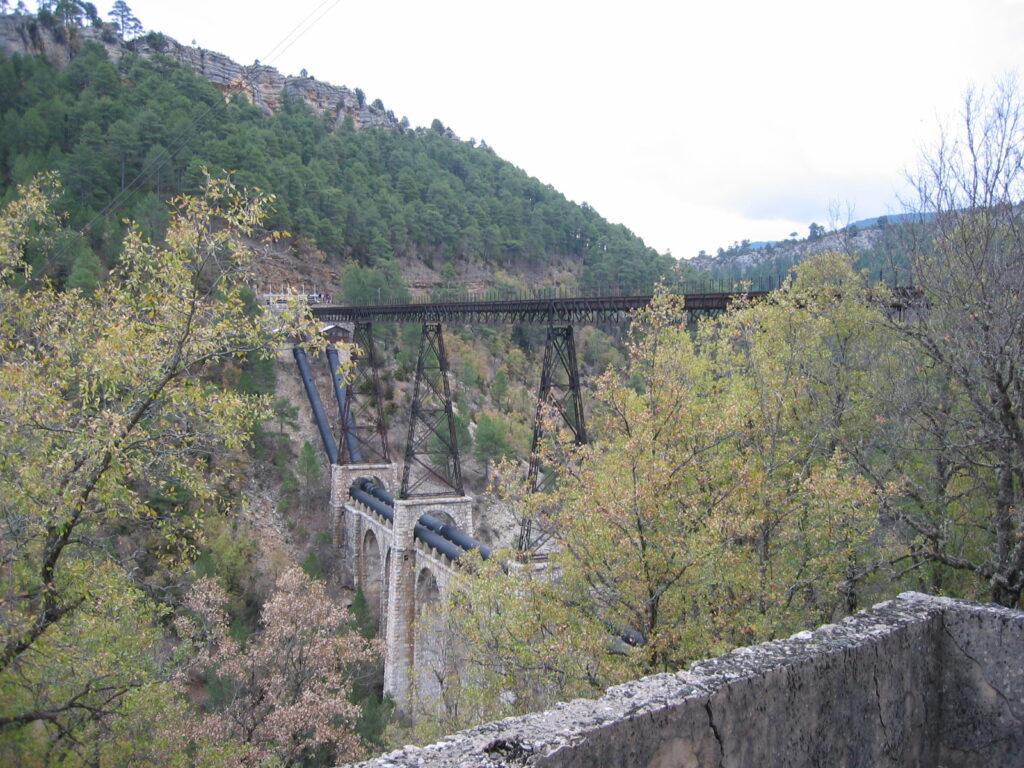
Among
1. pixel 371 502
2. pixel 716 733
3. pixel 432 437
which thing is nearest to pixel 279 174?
pixel 432 437

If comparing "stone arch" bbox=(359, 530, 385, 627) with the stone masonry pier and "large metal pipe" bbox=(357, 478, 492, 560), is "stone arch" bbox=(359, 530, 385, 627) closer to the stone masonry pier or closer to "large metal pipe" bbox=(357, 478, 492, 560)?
"large metal pipe" bbox=(357, 478, 492, 560)

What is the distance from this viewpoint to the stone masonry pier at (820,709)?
264 centimetres

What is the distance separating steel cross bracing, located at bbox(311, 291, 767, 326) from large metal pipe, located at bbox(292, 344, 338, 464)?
614 cm

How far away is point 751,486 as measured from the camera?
7.53 metres

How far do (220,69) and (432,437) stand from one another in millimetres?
66592

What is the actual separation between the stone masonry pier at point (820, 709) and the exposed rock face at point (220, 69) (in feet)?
155

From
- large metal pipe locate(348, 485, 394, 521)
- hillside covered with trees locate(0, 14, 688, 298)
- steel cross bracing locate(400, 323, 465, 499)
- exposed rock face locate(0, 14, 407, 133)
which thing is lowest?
large metal pipe locate(348, 485, 394, 521)

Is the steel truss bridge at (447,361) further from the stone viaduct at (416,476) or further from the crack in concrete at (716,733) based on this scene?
the crack in concrete at (716,733)

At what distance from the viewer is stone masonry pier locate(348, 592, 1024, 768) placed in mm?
2645

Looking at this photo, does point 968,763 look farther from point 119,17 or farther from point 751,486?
point 119,17

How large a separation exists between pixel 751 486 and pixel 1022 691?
360cm

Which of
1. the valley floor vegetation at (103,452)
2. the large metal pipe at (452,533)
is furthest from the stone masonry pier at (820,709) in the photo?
the large metal pipe at (452,533)

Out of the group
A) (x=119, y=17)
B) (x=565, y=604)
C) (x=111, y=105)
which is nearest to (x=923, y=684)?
(x=565, y=604)

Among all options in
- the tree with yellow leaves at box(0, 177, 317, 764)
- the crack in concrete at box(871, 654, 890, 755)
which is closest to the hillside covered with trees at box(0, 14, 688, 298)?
the tree with yellow leaves at box(0, 177, 317, 764)
